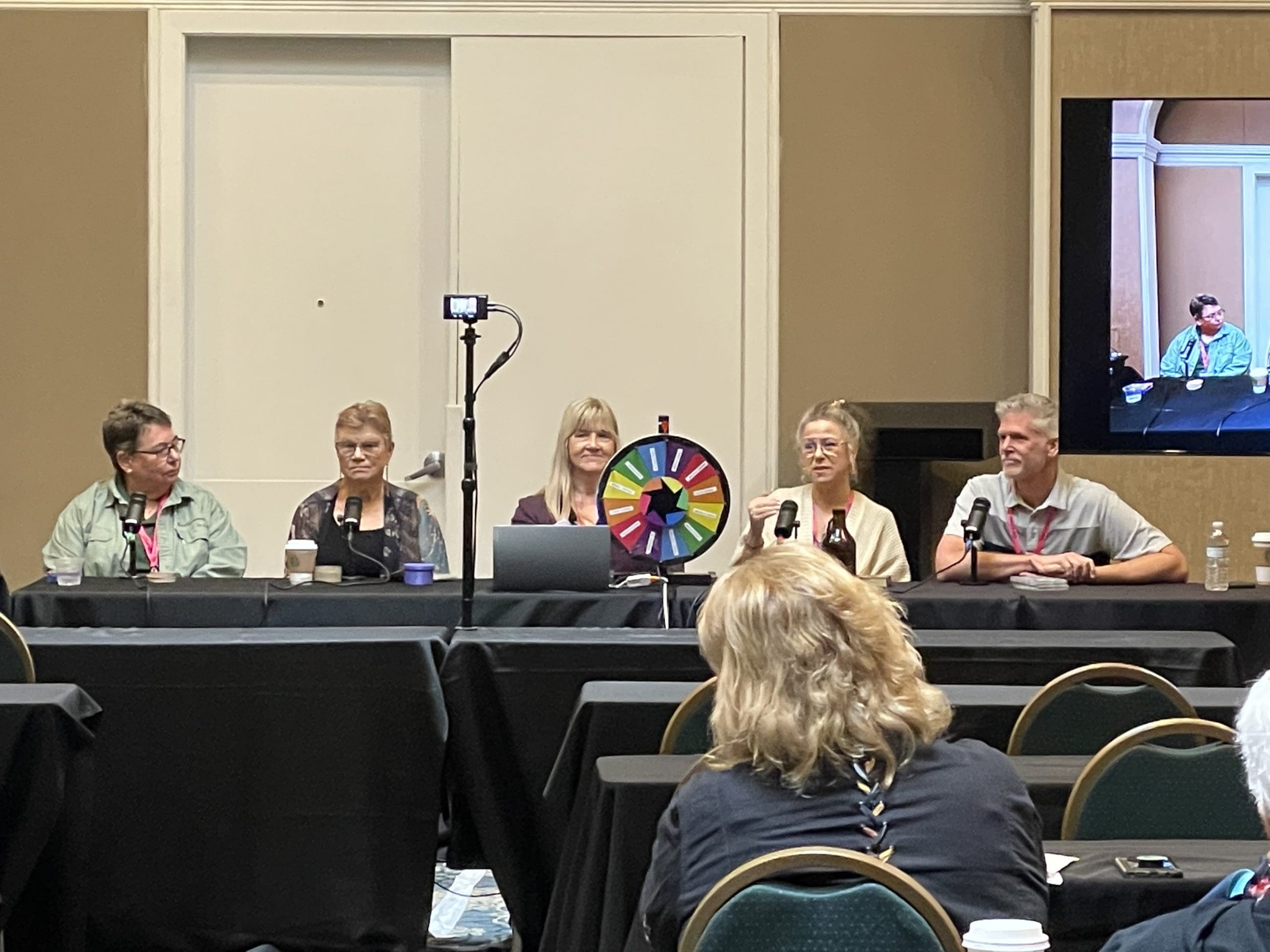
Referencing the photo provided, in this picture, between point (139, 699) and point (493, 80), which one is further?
point (493, 80)

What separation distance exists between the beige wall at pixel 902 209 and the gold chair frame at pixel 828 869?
14.6 ft

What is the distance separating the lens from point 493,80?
6.16 m

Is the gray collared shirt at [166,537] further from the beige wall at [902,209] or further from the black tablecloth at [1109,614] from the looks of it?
the beige wall at [902,209]

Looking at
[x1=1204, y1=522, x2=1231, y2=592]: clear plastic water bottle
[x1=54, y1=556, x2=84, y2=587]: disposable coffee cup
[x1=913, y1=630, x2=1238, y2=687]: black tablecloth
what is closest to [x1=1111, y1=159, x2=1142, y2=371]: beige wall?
[x1=1204, y1=522, x2=1231, y2=592]: clear plastic water bottle

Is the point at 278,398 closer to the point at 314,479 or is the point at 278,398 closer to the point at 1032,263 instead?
the point at 314,479

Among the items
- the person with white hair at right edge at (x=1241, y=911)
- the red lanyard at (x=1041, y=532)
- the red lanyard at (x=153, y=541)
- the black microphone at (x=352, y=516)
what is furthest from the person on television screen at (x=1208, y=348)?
the person with white hair at right edge at (x=1241, y=911)

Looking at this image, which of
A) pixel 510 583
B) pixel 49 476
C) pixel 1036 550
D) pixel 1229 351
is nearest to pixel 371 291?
pixel 49 476

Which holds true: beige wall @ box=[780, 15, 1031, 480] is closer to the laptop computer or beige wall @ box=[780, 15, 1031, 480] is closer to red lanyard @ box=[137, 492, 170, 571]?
the laptop computer

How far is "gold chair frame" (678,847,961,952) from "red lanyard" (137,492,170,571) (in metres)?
3.39

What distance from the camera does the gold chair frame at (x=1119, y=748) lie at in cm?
239

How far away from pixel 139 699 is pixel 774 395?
322cm

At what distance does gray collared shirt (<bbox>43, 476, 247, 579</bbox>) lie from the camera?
489cm

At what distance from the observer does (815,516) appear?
16.2 feet

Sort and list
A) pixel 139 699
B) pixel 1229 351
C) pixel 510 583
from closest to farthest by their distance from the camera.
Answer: pixel 139 699 → pixel 510 583 → pixel 1229 351
